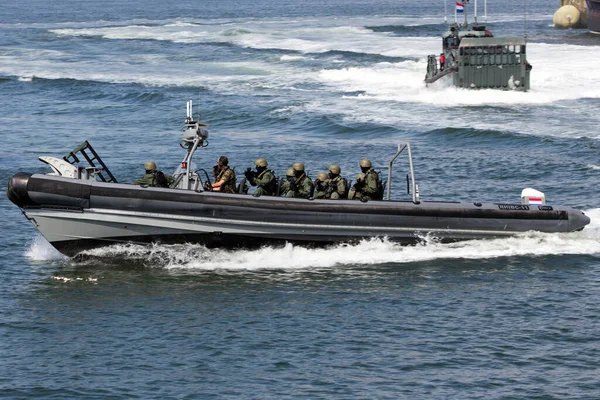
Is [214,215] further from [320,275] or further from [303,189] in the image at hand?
[320,275]

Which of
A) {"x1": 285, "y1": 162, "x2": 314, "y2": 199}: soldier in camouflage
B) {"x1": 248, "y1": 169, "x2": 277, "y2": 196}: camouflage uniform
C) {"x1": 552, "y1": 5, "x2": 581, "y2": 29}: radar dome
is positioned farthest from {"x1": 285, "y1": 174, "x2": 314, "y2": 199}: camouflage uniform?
{"x1": 552, "y1": 5, "x2": 581, "y2": 29}: radar dome

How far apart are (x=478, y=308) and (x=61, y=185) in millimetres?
7525

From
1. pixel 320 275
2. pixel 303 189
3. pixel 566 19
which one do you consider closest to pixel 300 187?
pixel 303 189

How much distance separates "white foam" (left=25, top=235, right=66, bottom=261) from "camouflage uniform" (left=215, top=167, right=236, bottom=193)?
11.4 feet

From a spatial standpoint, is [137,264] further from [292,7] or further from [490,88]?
[292,7]

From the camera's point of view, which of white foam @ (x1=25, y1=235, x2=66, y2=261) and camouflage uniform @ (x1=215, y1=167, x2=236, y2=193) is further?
white foam @ (x1=25, y1=235, x2=66, y2=261)

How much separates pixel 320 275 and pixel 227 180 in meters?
2.46

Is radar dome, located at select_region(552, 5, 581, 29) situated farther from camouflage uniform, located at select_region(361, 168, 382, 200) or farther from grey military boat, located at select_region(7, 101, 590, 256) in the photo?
camouflage uniform, located at select_region(361, 168, 382, 200)

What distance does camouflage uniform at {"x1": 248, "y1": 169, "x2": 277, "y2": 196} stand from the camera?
19.7 metres

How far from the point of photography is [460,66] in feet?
139

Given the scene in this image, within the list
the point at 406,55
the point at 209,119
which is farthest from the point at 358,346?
the point at 406,55

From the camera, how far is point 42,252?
21.2 metres

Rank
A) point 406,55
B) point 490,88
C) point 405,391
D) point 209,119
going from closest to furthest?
point 405,391
point 209,119
point 490,88
point 406,55

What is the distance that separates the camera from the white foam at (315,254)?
1956 centimetres
